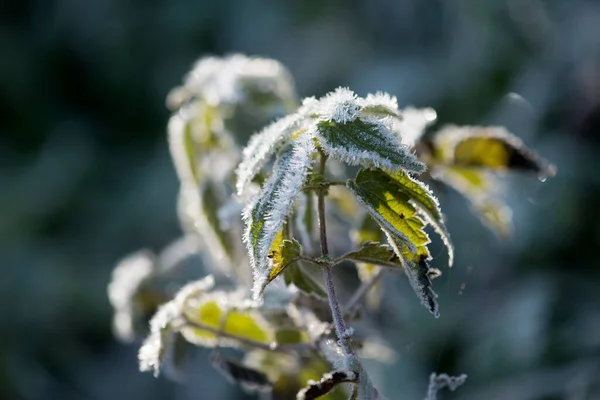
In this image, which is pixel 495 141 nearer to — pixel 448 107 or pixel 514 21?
pixel 448 107

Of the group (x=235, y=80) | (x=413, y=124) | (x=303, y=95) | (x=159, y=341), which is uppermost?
(x=303, y=95)

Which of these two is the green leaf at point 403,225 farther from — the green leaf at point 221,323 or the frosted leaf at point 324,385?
the green leaf at point 221,323

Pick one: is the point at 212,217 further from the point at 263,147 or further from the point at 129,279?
the point at 263,147

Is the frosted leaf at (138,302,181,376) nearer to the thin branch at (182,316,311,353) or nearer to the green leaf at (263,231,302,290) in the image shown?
the thin branch at (182,316,311,353)

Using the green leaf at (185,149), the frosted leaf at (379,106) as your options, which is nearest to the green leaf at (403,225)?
the frosted leaf at (379,106)

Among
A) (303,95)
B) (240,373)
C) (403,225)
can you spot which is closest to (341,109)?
(403,225)

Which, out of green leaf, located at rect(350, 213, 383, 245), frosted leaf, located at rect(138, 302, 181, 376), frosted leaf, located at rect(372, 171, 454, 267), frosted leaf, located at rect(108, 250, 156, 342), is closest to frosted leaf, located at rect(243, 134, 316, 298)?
frosted leaf, located at rect(372, 171, 454, 267)

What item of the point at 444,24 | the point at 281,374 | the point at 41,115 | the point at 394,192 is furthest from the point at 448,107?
the point at 41,115

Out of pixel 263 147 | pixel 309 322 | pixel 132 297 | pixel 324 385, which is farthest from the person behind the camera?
pixel 132 297
